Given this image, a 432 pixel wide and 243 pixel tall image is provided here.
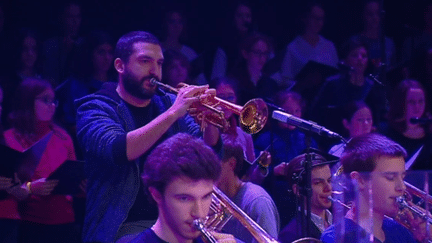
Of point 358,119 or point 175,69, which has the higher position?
point 175,69

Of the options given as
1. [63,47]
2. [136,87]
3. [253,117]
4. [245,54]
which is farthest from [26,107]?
[245,54]

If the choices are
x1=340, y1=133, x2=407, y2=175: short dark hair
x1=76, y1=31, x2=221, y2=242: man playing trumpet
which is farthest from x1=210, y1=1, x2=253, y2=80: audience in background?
x1=340, y1=133, x2=407, y2=175: short dark hair

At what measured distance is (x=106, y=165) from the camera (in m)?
3.76

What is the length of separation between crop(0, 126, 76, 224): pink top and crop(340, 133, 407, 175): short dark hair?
2392 mm

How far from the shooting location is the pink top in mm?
4738

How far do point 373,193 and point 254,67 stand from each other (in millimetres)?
4360

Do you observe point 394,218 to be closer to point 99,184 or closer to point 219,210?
point 219,210

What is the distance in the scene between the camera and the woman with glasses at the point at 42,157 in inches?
187

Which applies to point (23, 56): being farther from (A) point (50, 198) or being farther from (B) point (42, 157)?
(A) point (50, 198)

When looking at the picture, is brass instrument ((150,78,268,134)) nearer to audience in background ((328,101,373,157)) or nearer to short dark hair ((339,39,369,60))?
audience in background ((328,101,373,157))

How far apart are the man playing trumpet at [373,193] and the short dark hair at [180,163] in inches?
22.8

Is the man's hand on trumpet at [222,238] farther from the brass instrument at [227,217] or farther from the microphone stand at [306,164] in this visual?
the microphone stand at [306,164]

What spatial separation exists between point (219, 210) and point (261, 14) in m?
5.57

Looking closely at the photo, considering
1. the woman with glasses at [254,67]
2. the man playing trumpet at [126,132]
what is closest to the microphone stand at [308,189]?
the man playing trumpet at [126,132]
